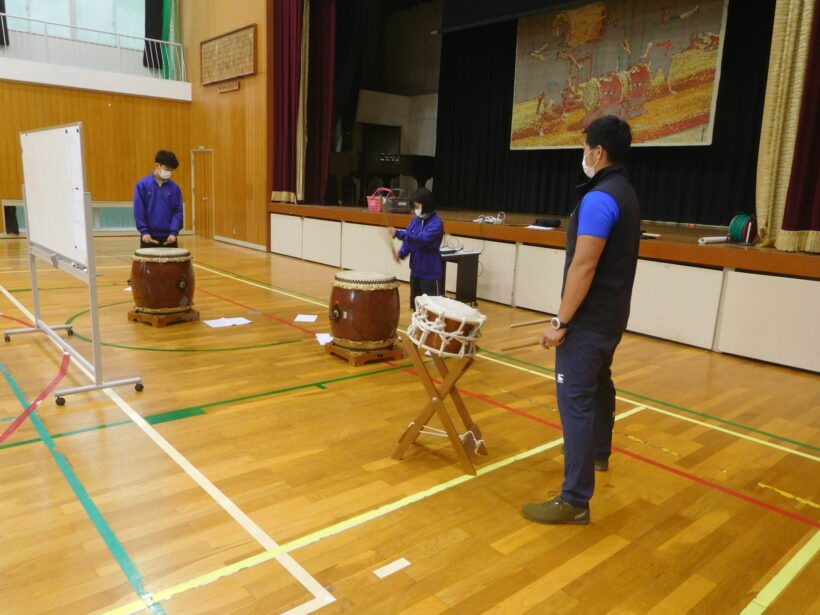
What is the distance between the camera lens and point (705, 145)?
7.95m

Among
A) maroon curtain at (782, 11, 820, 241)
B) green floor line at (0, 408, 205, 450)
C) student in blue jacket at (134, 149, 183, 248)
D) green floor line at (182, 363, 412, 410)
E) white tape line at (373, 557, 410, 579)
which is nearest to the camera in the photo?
white tape line at (373, 557, 410, 579)

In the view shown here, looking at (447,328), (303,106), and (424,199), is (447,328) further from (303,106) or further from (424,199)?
(303,106)

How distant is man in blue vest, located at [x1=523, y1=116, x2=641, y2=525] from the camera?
2287mm

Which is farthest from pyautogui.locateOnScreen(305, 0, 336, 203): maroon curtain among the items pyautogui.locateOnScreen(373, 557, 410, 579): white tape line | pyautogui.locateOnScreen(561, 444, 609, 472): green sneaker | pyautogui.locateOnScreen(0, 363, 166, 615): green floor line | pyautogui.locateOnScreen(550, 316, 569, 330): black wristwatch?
pyautogui.locateOnScreen(373, 557, 410, 579): white tape line

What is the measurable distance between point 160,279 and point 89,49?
1057 centimetres

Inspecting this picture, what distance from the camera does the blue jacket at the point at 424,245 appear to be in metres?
5.31

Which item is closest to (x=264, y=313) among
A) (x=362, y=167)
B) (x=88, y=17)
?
(x=362, y=167)

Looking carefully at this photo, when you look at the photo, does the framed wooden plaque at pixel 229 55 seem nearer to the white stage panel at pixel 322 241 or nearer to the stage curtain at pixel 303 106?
the stage curtain at pixel 303 106

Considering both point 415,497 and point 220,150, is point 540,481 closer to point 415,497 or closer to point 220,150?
point 415,497

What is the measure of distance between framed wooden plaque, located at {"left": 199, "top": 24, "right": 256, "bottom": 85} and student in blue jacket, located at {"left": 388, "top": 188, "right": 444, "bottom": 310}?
7.34 m

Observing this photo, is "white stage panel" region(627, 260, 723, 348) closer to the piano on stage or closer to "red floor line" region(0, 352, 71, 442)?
"red floor line" region(0, 352, 71, 442)

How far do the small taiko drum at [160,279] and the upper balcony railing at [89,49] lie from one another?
30.4 ft

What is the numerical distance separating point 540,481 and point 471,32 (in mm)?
10538

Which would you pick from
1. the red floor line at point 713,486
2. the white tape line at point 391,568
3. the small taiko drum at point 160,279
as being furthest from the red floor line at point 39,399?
the red floor line at point 713,486
